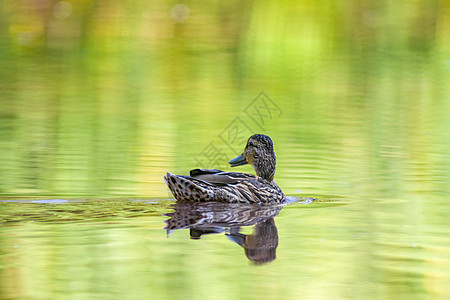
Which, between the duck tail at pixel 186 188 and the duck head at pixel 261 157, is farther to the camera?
the duck head at pixel 261 157

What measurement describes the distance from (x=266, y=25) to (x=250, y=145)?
15595mm

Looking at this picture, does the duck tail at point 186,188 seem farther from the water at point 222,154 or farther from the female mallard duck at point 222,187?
the water at point 222,154

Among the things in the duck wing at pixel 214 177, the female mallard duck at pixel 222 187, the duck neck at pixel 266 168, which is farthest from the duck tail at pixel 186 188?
the duck neck at pixel 266 168

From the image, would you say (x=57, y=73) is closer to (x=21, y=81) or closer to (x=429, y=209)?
(x=21, y=81)

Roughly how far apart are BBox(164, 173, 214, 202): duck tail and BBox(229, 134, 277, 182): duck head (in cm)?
99

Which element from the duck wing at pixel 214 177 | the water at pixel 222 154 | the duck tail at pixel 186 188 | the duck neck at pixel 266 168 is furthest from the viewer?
the duck neck at pixel 266 168

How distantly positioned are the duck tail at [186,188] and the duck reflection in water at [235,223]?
0.06 meters

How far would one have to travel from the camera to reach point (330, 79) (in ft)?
62.6

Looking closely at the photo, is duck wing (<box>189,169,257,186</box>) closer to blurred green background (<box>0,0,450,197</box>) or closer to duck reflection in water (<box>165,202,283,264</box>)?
duck reflection in water (<box>165,202,283,264</box>)

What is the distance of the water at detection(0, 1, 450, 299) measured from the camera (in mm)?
5875

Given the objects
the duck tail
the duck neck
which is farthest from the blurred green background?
the duck tail

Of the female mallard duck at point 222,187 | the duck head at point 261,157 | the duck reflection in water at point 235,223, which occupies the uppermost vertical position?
the duck head at point 261,157

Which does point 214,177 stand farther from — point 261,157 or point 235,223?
point 235,223

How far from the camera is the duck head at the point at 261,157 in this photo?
9188 mm
